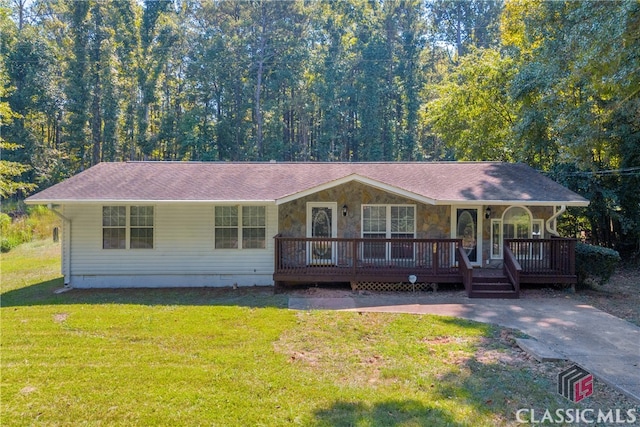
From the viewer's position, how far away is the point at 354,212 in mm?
11234

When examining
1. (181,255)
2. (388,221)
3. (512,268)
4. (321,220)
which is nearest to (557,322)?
(512,268)

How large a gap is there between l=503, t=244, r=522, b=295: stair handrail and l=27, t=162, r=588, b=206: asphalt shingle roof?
4.53 feet

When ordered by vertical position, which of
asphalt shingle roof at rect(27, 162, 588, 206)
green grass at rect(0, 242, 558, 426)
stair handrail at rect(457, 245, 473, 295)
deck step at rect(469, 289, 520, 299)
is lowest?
green grass at rect(0, 242, 558, 426)

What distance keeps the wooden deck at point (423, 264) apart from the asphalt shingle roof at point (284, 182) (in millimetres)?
1246

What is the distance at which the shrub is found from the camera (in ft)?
34.4

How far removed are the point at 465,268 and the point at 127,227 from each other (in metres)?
9.15

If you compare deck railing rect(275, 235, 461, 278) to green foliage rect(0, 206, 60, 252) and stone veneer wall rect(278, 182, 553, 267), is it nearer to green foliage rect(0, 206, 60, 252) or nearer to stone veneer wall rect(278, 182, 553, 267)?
stone veneer wall rect(278, 182, 553, 267)

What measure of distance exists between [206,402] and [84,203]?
312 inches

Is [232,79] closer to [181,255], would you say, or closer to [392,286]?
[181,255]

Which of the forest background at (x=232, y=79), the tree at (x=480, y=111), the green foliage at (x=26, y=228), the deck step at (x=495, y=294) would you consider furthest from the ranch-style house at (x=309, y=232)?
the forest background at (x=232, y=79)

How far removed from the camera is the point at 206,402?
444 cm

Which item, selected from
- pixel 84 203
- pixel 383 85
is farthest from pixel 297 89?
pixel 84 203

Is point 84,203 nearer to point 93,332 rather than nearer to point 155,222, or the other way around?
point 155,222

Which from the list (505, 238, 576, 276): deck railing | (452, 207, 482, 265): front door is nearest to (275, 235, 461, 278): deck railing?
(452, 207, 482, 265): front door
